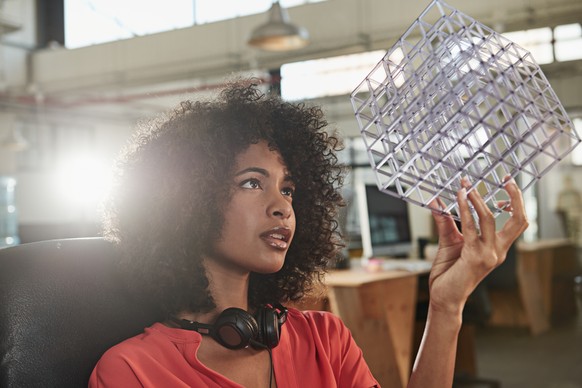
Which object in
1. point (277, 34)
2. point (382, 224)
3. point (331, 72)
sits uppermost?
point (331, 72)

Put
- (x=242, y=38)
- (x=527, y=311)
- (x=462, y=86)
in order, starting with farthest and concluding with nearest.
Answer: (x=242, y=38) → (x=527, y=311) → (x=462, y=86)

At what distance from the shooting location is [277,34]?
434 cm

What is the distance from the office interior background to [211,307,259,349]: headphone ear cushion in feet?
1.37

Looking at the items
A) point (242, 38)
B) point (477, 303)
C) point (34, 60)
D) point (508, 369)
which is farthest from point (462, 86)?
point (34, 60)

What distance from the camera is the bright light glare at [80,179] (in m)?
11.2

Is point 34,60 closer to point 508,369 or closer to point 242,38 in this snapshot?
point 242,38

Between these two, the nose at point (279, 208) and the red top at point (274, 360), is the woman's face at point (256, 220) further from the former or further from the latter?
the red top at point (274, 360)

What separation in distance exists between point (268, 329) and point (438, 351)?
27 cm

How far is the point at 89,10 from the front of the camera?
8.39 metres

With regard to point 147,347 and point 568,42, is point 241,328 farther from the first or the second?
point 568,42

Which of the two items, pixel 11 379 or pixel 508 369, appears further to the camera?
pixel 508 369

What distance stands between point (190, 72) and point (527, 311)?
14.5 ft

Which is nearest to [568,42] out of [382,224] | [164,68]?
[382,224]

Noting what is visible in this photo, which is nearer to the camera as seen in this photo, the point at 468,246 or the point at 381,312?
the point at 468,246
